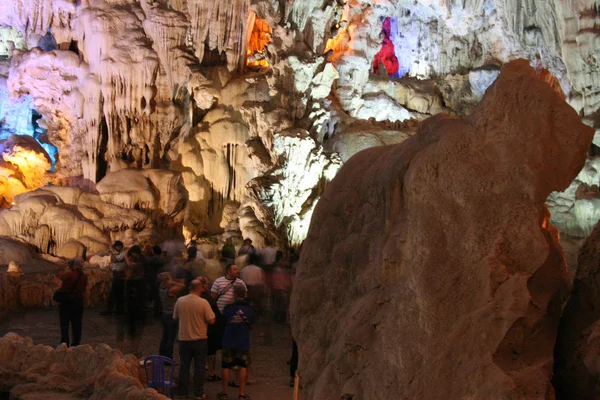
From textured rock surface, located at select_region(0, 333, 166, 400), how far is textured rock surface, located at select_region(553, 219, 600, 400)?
11.5 feet

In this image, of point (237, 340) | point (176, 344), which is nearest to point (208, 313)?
point (237, 340)

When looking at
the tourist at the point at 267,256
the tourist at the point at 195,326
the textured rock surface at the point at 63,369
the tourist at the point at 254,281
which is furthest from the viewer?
the tourist at the point at 267,256

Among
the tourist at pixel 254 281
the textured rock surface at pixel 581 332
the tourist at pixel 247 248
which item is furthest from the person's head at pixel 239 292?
the tourist at pixel 247 248

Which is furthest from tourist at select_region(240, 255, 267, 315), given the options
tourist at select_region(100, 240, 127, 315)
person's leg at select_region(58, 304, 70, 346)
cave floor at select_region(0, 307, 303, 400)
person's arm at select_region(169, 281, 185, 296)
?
person's arm at select_region(169, 281, 185, 296)

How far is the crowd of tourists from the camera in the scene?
6215 mm

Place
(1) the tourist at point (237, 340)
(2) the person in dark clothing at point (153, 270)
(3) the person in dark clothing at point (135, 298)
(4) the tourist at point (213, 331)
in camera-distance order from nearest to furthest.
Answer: (1) the tourist at point (237, 340), (4) the tourist at point (213, 331), (3) the person in dark clothing at point (135, 298), (2) the person in dark clothing at point (153, 270)

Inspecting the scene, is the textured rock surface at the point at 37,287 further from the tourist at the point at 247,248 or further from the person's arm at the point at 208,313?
the person's arm at the point at 208,313

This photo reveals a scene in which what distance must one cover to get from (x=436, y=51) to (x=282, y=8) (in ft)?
18.6

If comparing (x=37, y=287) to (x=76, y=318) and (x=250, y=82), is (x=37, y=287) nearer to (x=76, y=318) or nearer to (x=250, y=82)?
(x=76, y=318)

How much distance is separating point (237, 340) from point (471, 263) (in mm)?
3461

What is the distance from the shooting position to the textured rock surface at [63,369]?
5906 millimetres

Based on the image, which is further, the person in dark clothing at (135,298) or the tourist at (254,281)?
the tourist at (254,281)

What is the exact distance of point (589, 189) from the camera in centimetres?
1423

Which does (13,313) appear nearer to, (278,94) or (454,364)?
(278,94)
